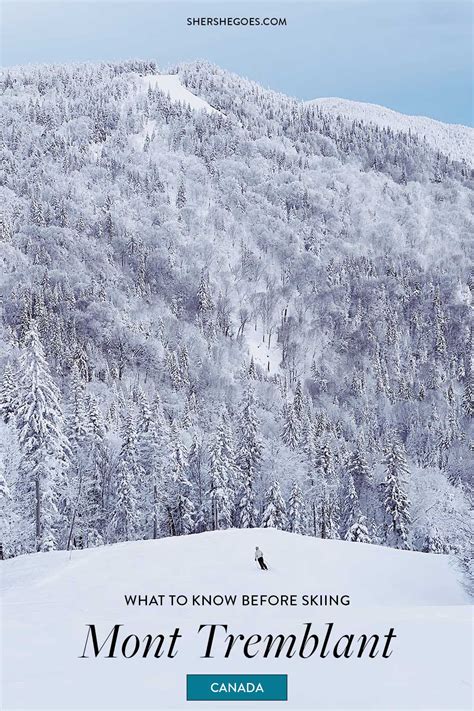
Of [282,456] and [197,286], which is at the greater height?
[197,286]

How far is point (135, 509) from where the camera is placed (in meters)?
53.5

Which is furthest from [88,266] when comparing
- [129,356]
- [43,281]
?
[129,356]

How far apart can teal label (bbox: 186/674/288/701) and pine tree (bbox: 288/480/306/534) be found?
166 ft

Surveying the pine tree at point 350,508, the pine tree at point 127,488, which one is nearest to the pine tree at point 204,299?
the pine tree at point 350,508

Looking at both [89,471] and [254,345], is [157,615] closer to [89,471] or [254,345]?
[89,471]

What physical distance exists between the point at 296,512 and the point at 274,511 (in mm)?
3457

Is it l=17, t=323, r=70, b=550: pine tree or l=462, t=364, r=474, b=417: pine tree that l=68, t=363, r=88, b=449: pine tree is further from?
l=462, t=364, r=474, b=417: pine tree

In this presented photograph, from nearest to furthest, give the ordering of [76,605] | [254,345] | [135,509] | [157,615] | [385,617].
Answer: [157,615] < [385,617] < [76,605] < [135,509] < [254,345]

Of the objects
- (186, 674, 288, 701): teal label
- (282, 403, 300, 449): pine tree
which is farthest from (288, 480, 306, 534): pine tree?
(186, 674, 288, 701): teal label

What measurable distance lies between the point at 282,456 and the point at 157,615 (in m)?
59.5

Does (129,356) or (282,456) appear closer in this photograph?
(282,456)

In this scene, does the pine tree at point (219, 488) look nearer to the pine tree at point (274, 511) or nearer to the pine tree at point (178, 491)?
the pine tree at point (178, 491)

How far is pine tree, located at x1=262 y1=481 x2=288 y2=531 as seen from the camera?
2114 inches

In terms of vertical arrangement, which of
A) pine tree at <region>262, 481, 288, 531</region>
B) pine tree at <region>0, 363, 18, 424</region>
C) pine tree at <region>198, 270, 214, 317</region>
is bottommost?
pine tree at <region>262, 481, 288, 531</region>
